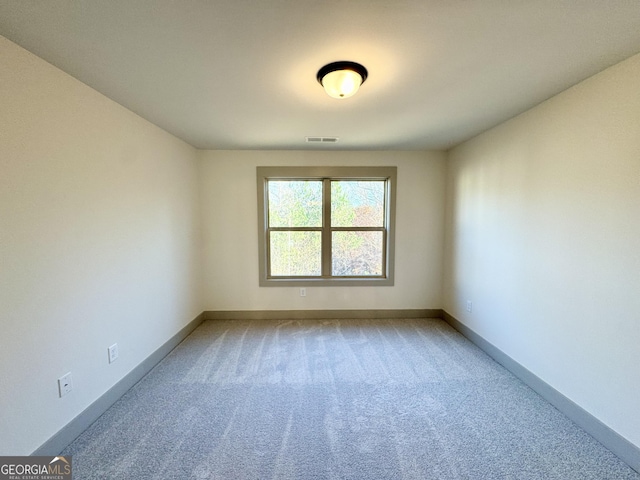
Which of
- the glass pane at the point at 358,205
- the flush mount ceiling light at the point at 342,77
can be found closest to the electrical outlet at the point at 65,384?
the flush mount ceiling light at the point at 342,77

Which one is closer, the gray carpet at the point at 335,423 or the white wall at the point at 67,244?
the white wall at the point at 67,244

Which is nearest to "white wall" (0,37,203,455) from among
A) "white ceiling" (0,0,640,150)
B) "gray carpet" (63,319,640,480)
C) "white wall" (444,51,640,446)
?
"white ceiling" (0,0,640,150)

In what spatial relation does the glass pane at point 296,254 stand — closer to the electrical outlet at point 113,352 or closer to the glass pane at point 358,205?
the glass pane at point 358,205

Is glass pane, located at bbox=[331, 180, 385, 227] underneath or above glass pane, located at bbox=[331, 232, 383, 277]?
above

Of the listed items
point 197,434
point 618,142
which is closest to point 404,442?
point 197,434

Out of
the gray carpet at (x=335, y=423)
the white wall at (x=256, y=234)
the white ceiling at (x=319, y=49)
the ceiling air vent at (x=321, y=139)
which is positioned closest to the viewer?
the white ceiling at (x=319, y=49)

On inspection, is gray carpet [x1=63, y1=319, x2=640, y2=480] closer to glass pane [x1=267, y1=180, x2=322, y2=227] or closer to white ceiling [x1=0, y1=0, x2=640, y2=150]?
glass pane [x1=267, y1=180, x2=322, y2=227]

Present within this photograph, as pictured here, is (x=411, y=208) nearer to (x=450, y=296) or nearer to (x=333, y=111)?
(x=450, y=296)

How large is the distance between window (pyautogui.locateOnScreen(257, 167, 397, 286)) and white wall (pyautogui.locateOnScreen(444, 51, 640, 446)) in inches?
49.0

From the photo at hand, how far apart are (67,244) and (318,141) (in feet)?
7.98

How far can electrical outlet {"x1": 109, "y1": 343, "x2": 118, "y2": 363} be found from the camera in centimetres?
192

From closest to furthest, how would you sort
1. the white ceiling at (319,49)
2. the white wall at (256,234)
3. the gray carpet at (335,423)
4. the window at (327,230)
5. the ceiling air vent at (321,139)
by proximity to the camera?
the white ceiling at (319,49), the gray carpet at (335,423), the ceiling air vent at (321,139), the white wall at (256,234), the window at (327,230)

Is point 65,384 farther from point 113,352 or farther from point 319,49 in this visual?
point 319,49

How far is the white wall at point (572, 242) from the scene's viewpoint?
1.48 m
